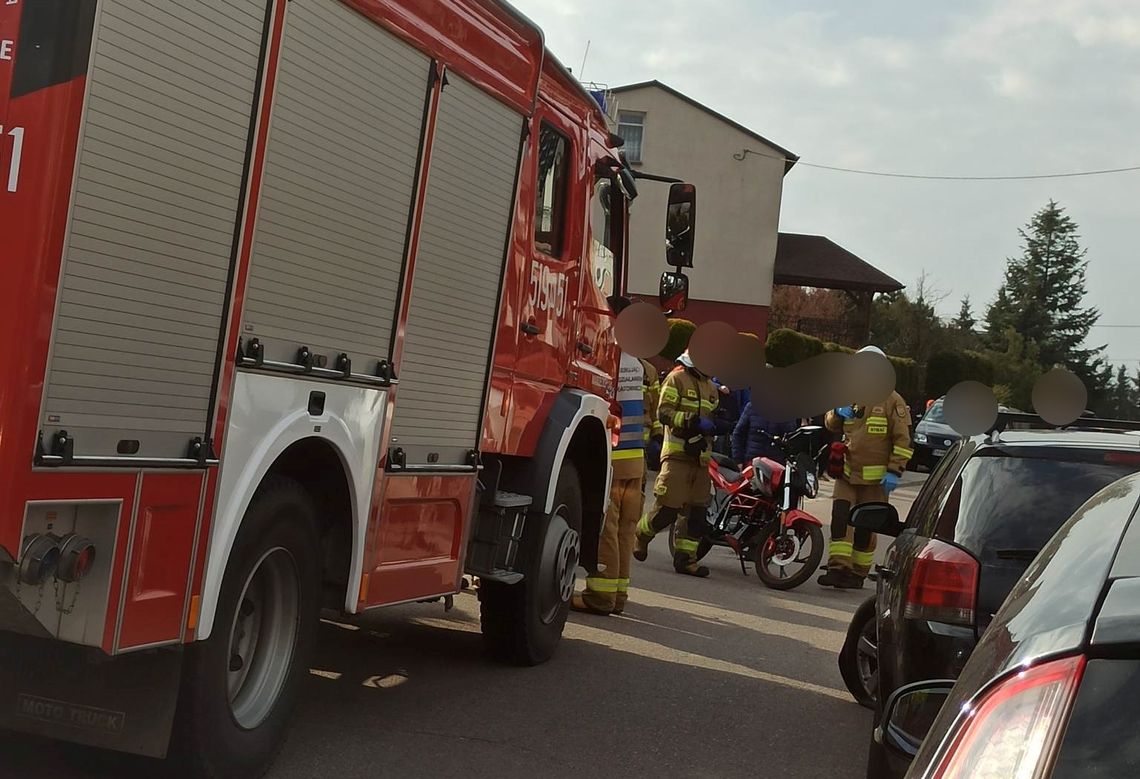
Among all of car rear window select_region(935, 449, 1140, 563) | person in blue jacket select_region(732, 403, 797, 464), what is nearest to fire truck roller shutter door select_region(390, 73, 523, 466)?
car rear window select_region(935, 449, 1140, 563)

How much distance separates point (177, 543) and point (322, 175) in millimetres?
1401

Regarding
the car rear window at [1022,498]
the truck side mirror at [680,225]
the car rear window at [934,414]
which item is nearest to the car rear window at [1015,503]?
the car rear window at [1022,498]

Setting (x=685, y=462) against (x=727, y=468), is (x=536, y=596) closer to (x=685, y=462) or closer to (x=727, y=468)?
(x=685, y=462)

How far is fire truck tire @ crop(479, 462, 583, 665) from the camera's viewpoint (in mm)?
7746

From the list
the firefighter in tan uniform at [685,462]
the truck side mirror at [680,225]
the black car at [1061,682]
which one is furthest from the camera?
the firefighter in tan uniform at [685,462]

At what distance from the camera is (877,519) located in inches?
271

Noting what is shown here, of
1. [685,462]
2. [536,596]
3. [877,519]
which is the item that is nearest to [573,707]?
[536,596]

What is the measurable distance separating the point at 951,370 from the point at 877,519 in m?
45.1

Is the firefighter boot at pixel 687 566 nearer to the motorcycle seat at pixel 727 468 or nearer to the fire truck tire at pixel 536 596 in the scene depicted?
the motorcycle seat at pixel 727 468

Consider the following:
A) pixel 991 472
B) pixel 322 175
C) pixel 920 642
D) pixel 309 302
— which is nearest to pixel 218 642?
pixel 309 302

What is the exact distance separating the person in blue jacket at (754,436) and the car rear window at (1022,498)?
890 centimetres

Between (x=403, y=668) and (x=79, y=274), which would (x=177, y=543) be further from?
(x=403, y=668)

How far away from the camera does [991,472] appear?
5414mm

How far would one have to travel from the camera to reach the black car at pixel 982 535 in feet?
17.0
